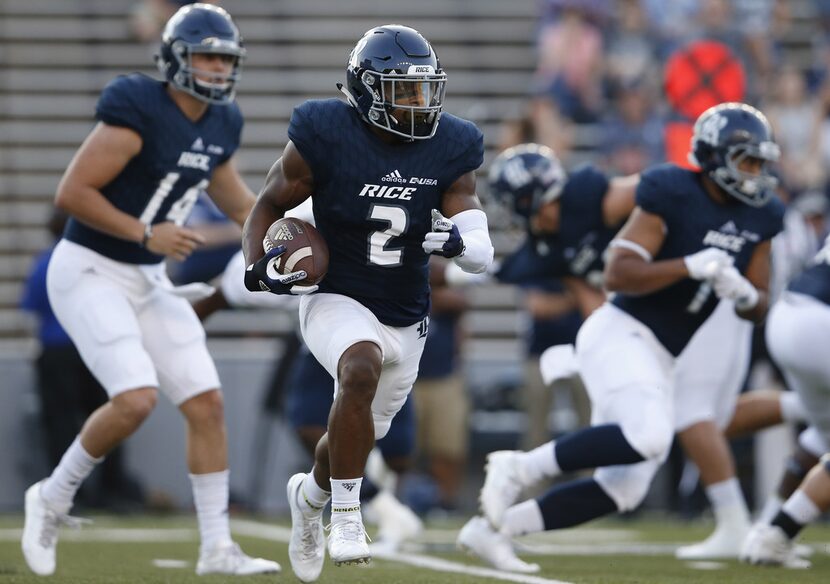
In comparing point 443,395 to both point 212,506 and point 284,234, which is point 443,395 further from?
point 284,234

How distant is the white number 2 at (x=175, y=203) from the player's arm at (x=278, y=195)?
789mm

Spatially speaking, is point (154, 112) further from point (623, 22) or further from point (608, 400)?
point (623, 22)

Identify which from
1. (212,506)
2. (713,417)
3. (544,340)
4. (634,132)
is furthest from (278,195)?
(634,132)

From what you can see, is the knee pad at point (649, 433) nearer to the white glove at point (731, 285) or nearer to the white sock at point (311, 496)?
the white glove at point (731, 285)

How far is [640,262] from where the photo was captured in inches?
207

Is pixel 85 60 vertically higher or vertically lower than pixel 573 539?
higher

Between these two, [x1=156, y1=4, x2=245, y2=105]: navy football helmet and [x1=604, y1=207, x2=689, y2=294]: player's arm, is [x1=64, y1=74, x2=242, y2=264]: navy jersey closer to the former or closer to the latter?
[x1=156, y1=4, x2=245, y2=105]: navy football helmet

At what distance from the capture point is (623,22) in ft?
36.2

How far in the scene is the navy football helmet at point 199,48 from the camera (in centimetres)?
510

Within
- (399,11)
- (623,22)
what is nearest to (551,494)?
(623,22)

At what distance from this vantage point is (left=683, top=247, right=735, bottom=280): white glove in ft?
16.6

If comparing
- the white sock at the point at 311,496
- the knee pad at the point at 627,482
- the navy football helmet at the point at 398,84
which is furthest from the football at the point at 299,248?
the knee pad at the point at 627,482

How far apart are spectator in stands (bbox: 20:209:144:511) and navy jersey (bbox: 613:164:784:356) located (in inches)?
150

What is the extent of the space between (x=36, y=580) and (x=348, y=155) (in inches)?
67.0
